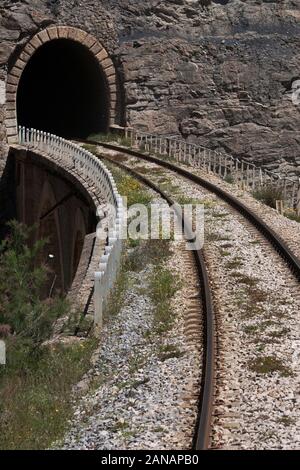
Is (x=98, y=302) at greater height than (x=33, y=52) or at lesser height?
lesser

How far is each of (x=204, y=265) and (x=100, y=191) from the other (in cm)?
602

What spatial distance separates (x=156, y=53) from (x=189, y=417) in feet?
88.6

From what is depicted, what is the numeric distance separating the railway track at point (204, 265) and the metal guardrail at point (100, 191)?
172cm

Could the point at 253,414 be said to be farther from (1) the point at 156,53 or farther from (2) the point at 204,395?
(1) the point at 156,53

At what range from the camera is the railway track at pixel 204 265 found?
776 cm

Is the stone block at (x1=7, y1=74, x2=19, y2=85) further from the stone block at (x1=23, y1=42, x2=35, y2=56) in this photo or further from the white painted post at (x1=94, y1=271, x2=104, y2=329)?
the white painted post at (x1=94, y1=271, x2=104, y2=329)

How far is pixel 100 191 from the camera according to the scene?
18844 millimetres

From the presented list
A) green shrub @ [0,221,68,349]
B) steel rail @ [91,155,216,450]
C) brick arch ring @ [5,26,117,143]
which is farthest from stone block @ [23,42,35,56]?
green shrub @ [0,221,68,349]

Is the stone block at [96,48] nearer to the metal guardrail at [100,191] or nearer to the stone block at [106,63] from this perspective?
the stone block at [106,63]

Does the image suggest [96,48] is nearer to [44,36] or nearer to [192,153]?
[44,36]

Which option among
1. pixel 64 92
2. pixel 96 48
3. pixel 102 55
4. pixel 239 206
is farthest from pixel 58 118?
pixel 239 206

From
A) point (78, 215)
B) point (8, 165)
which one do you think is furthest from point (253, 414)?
point (8, 165)

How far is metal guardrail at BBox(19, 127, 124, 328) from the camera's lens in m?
11.4

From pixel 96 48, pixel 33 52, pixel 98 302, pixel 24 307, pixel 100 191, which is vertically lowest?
pixel 24 307
